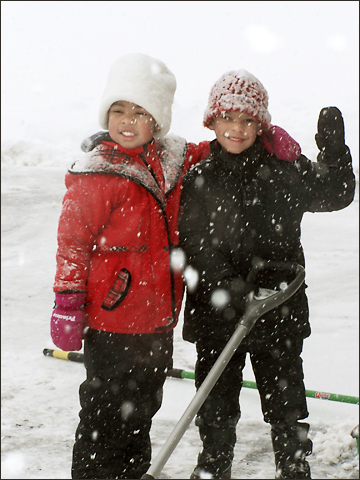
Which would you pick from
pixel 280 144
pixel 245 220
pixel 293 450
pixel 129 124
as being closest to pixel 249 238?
pixel 245 220

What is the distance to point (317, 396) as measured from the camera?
2.68 m

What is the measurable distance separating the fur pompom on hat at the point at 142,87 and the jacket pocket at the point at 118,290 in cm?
60

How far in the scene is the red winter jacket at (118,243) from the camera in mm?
1835

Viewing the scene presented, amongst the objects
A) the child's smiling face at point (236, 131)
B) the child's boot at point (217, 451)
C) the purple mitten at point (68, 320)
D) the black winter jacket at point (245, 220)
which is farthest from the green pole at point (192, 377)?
the child's smiling face at point (236, 131)

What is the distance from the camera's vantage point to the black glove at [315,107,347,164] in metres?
2.01

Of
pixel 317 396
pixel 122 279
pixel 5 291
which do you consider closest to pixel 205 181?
pixel 122 279

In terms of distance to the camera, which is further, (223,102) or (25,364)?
(25,364)

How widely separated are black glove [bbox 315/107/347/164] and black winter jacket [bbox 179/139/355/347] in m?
0.02

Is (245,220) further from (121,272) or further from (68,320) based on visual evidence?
(68,320)

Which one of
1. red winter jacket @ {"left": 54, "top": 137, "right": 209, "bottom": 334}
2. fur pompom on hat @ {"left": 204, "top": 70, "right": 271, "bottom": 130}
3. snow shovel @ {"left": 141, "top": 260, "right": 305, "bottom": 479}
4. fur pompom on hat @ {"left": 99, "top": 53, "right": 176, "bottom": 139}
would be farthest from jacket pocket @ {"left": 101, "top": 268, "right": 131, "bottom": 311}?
fur pompom on hat @ {"left": 204, "top": 70, "right": 271, "bottom": 130}

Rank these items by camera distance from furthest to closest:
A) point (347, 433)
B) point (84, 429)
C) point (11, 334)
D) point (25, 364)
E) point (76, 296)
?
point (11, 334)
point (25, 364)
point (347, 433)
point (84, 429)
point (76, 296)

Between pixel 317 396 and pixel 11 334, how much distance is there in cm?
224

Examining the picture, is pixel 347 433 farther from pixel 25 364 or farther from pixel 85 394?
pixel 25 364

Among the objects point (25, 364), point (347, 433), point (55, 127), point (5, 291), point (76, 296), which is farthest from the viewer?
point (55, 127)
